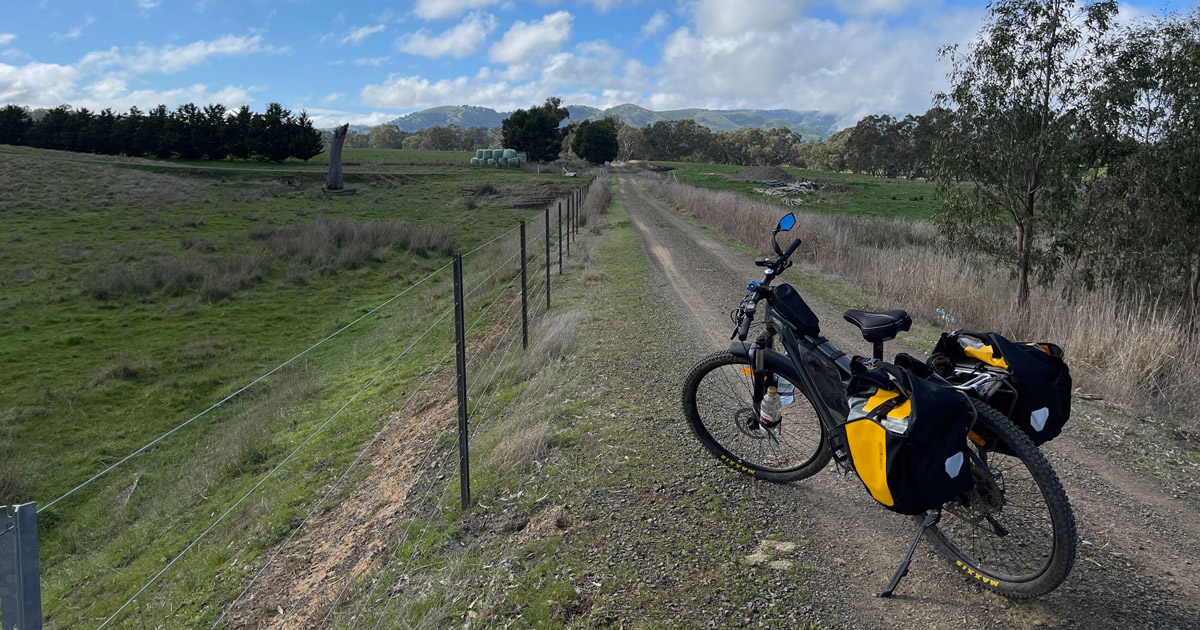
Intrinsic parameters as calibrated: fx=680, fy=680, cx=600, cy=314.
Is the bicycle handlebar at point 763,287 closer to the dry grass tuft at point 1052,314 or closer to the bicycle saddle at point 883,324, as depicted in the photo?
the bicycle saddle at point 883,324

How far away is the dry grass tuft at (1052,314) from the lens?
20.6 ft

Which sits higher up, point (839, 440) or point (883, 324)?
point (883, 324)

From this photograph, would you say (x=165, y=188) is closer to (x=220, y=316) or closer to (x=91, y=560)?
(x=220, y=316)

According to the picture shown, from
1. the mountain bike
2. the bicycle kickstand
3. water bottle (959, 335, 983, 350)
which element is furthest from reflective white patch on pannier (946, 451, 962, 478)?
water bottle (959, 335, 983, 350)

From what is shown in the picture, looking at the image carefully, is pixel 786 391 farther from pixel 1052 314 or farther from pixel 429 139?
pixel 429 139

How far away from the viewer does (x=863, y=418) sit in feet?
10.4

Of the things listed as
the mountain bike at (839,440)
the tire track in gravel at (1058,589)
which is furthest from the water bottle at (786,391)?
the tire track in gravel at (1058,589)

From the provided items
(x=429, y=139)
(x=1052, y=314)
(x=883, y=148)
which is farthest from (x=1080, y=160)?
(x=429, y=139)

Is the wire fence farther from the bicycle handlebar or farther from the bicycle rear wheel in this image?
the bicycle rear wheel

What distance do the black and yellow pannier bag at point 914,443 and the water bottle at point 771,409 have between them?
118 cm

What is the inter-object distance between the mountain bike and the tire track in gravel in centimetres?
13

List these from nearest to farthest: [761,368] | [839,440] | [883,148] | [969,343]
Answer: [969,343]
[839,440]
[761,368]
[883,148]

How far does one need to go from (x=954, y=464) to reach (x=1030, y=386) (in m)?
0.64

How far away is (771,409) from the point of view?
4.43 m
